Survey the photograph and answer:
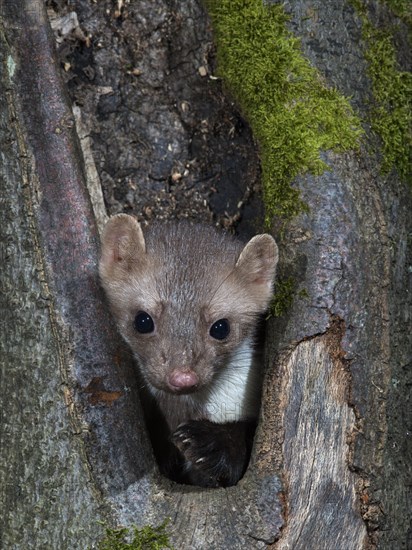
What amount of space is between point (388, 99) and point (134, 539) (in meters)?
2.54

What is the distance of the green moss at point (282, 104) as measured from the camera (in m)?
4.05

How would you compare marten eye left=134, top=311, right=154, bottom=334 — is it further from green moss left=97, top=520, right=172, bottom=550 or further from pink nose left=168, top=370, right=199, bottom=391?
green moss left=97, top=520, right=172, bottom=550

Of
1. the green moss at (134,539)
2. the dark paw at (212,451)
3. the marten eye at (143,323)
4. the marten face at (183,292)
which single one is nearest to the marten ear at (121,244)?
the marten face at (183,292)

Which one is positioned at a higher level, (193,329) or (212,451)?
(193,329)

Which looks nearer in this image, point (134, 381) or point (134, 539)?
point (134, 539)

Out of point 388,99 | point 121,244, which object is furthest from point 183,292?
point 388,99

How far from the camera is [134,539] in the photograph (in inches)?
140

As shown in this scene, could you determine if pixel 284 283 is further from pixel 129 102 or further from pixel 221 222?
pixel 129 102

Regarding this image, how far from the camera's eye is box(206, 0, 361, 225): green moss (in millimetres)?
4055

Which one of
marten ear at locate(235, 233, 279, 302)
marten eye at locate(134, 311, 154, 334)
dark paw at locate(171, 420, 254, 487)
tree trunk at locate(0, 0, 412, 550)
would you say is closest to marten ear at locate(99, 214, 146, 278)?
marten eye at locate(134, 311, 154, 334)

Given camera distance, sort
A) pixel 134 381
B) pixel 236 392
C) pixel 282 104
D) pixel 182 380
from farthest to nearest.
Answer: pixel 236 392 < pixel 282 104 < pixel 182 380 < pixel 134 381

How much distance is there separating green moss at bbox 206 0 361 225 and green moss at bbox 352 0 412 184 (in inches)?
7.9

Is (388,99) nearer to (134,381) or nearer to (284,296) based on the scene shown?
(284,296)

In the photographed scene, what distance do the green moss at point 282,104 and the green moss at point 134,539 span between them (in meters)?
1.63
